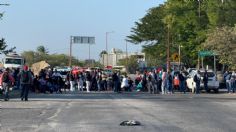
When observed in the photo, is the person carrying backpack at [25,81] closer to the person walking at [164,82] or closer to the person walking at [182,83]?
the person walking at [164,82]

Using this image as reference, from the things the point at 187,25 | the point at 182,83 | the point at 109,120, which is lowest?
the point at 109,120

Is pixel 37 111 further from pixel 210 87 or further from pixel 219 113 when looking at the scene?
pixel 210 87

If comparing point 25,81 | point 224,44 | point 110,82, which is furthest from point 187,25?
point 25,81

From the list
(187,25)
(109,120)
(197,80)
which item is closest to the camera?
(109,120)

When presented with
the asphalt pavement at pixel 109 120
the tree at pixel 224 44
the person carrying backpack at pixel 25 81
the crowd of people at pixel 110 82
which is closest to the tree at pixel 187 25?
the tree at pixel 224 44

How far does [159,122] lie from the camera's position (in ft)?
59.7

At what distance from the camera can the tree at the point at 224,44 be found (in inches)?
2154

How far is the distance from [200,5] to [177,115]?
165ft

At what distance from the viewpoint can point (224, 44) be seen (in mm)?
56000

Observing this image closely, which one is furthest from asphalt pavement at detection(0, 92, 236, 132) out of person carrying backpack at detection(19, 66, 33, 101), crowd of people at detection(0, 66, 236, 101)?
crowd of people at detection(0, 66, 236, 101)

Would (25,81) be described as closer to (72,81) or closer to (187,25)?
(72,81)

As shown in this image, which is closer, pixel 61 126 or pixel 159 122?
pixel 61 126

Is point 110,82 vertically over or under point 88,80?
under

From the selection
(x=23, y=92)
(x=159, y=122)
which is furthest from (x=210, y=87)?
(x=159, y=122)
